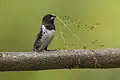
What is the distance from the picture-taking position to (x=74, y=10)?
3404 millimetres

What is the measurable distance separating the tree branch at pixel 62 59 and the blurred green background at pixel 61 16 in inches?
56.9

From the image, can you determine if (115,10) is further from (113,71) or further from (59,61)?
(59,61)

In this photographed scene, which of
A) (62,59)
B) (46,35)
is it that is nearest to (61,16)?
(46,35)

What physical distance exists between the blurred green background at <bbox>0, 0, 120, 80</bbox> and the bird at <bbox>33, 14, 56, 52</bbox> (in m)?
1.25

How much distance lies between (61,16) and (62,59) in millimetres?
1536

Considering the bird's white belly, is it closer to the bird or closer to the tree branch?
the bird

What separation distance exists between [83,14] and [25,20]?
0.46 m

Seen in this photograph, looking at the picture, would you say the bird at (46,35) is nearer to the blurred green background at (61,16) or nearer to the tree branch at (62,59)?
the tree branch at (62,59)

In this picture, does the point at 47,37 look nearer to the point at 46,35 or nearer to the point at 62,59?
the point at 46,35

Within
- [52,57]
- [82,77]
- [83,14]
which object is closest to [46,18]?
[52,57]

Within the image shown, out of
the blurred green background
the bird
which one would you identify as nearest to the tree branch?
the bird

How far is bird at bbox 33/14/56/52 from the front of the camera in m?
1.78

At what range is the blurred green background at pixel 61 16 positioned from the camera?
3197 mm

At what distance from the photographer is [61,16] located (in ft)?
10.2
